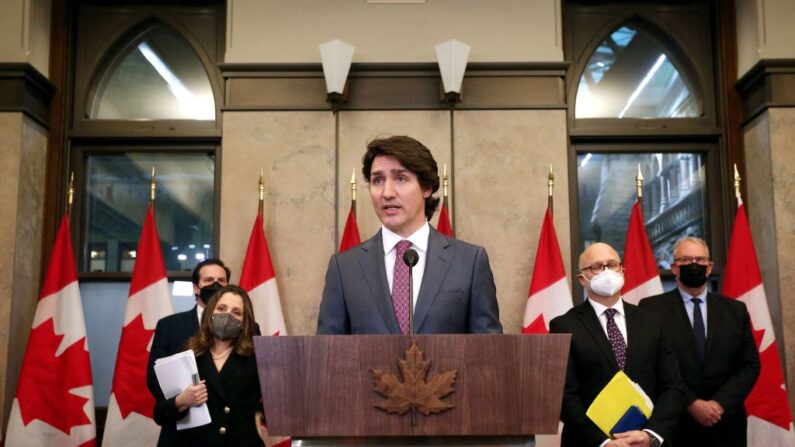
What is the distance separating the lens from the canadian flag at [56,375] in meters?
4.87

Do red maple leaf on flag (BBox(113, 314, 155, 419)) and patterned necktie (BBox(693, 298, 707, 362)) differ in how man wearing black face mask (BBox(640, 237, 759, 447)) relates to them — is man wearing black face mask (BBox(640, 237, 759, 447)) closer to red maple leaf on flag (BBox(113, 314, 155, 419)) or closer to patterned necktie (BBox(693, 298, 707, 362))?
patterned necktie (BBox(693, 298, 707, 362))

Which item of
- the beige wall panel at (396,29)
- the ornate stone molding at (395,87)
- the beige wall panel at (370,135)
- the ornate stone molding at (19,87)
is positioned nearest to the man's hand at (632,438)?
the beige wall panel at (370,135)

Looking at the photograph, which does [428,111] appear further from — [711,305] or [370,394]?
[370,394]

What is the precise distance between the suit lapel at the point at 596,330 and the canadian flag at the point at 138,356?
2475mm

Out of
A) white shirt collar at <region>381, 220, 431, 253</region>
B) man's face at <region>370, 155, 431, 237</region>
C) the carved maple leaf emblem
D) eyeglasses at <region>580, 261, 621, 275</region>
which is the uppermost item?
man's face at <region>370, 155, 431, 237</region>

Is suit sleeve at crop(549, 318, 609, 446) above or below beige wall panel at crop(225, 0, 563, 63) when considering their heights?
below

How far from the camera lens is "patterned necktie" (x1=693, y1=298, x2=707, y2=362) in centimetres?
411

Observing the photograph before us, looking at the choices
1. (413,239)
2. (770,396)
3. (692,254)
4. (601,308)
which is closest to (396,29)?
(692,254)

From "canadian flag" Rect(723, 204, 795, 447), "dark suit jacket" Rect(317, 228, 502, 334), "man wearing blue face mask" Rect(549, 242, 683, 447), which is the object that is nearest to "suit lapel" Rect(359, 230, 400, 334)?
"dark suit jacket" Rect(317, 228, 502, 334)

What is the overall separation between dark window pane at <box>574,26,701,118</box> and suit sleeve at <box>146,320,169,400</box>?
3.05m

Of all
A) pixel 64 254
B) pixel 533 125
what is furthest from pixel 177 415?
pixel 533 125

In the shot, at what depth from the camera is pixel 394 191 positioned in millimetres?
2359

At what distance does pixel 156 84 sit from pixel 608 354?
11.8 ft

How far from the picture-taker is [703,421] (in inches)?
154
